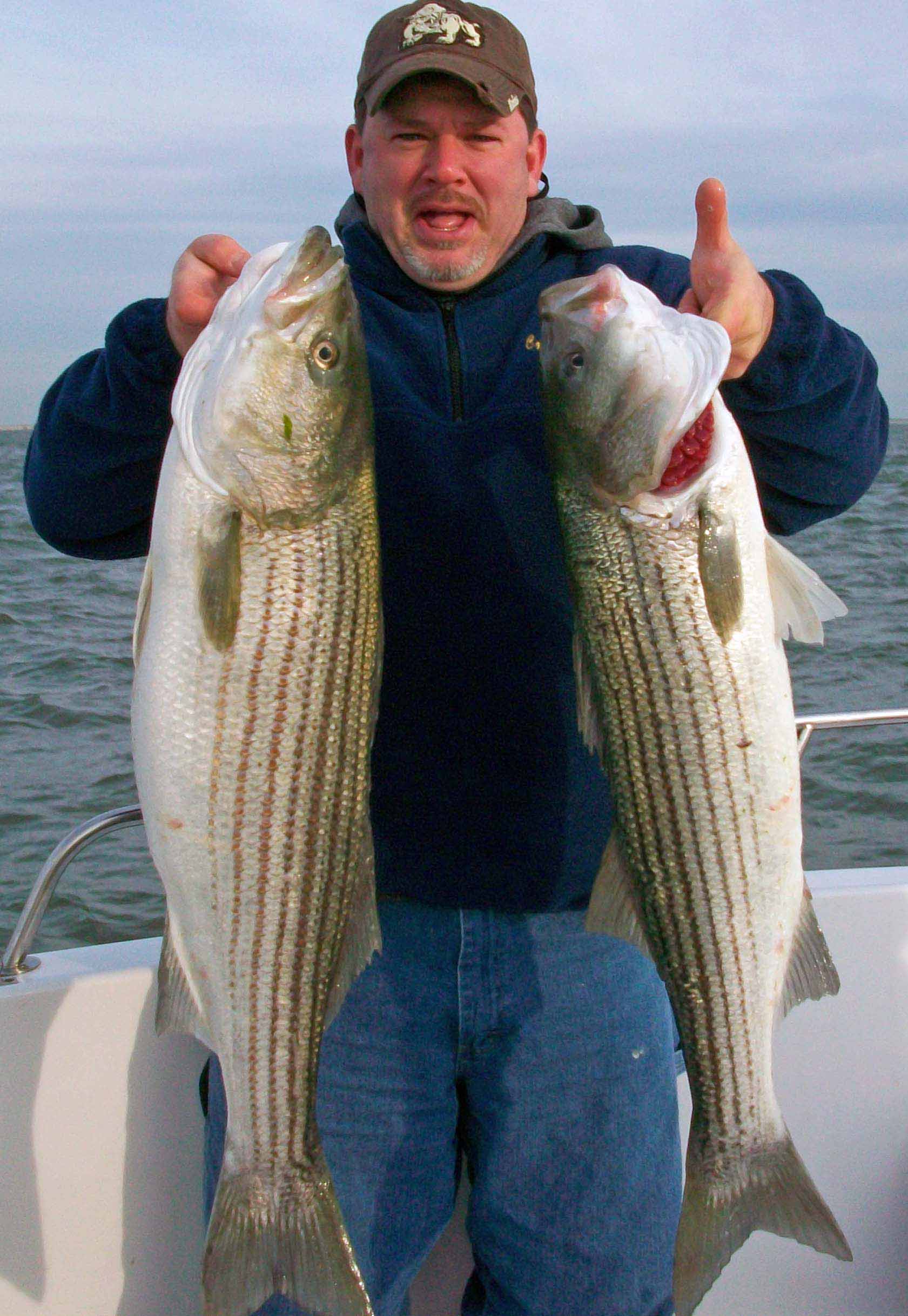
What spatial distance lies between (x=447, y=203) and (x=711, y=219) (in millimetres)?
804

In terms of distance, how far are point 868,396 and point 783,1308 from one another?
278 centimetres

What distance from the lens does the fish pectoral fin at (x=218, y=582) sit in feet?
7.16

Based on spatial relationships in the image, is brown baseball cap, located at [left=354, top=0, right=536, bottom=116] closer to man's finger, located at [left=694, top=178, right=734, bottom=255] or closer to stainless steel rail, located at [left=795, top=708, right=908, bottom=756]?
man's finger, located at [left=694, top=178, right=734, bottom=255]

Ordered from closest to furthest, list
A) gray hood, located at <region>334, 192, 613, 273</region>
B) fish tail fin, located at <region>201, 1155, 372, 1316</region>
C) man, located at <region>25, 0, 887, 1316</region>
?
fish tail fin, located at <region>201, 1155, 372, 1316</region>
man, located at <region>25, 0, 887, 1316</region>
gray hood, located at <region>334, 192, 613, 273</region>

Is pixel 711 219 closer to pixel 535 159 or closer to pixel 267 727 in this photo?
pixel 535 159

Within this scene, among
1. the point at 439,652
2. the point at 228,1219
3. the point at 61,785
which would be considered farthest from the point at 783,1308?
the point at 61,785

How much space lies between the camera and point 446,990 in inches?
104

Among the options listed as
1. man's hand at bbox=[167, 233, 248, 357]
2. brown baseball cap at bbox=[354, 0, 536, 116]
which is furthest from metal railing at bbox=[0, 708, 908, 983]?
brown baseball cap at bbox=[354, 0, 536, 116]

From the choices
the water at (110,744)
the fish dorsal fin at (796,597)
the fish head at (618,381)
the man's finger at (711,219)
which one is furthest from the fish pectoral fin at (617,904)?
the water at (110,744)

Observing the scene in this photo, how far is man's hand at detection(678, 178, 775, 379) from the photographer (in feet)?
7.45

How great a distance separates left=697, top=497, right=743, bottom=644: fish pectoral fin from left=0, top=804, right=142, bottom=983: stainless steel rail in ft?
5.28

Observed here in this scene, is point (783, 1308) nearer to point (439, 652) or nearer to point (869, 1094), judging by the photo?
point (869, 1094)

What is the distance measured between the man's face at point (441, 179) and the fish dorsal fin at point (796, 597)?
42.9 inches

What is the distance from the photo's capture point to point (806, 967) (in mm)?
2477
